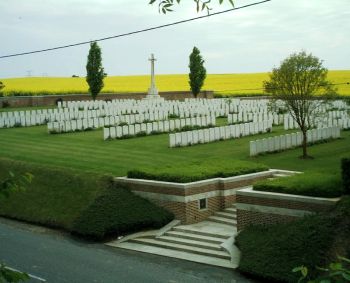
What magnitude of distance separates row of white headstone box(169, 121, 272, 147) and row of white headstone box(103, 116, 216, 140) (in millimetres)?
3566

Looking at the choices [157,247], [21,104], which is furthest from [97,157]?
[21,104]

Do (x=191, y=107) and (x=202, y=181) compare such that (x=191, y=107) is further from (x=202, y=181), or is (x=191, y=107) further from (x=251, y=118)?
(x=202, y=181)

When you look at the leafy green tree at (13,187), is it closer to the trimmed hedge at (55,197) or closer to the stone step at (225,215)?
the stone step at (225,215)

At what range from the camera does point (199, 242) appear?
49.9ft

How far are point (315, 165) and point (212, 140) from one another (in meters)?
7.46

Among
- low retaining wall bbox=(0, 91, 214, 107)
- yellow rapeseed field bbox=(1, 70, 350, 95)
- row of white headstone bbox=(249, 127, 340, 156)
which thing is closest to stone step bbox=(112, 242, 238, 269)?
row of white headstone bbox=(249, 127, 340, 156)

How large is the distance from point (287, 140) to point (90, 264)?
1234 centimetres

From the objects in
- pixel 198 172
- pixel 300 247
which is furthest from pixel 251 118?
pixel 300 247

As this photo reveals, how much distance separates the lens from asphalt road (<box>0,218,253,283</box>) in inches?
501

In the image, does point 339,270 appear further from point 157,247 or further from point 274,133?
point 274,133

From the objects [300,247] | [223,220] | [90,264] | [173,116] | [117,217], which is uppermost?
[173,116]

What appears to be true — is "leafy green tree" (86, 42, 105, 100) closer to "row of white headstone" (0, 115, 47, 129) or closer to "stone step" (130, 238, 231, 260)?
"row of white headstone" (0, 115, 47, 129)

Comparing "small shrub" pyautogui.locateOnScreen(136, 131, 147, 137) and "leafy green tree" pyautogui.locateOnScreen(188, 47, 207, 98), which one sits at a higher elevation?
"leafy green tree" pyautogui.locateOnScreen(188, 47, 207, 98)

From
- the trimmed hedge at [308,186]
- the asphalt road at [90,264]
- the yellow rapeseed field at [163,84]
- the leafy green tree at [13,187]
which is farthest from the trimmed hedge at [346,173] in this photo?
the yellow rapeseed field at [163,84]
